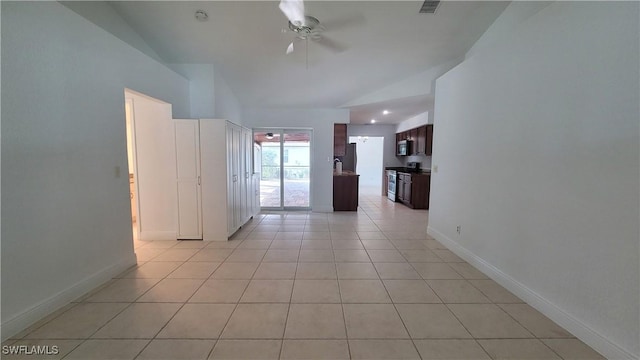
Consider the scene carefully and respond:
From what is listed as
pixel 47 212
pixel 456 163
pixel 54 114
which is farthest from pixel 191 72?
pixel 456 163

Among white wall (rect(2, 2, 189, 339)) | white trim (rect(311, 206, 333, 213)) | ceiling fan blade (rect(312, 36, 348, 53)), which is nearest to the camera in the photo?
white wall (rect(2, 2, 189, 339))

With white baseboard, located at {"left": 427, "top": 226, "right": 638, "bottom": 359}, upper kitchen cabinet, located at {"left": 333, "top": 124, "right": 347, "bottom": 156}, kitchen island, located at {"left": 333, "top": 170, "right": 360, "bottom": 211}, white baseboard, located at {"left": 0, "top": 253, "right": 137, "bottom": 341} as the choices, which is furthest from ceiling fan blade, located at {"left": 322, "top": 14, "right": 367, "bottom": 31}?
white baseboard, located at {"left": 0, "top": 253, "right": 137, "bottom": 341}

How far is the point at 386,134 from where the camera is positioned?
8.78m

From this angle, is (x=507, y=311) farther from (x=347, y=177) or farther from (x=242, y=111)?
(x=242, y=111)

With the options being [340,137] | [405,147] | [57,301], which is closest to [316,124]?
[340,137]

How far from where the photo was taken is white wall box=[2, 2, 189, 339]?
181 cm

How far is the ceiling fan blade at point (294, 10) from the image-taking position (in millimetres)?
2357

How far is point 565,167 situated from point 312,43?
325cm

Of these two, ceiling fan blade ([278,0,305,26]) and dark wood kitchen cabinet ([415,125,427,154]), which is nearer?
ceiling fan blade ([278,0,305,26])

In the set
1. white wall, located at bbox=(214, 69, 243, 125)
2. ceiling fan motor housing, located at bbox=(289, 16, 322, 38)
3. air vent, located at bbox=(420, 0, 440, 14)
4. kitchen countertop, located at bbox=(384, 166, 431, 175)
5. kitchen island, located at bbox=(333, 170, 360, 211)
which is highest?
air vent, located at bbox=(420, 0, 440, 14)

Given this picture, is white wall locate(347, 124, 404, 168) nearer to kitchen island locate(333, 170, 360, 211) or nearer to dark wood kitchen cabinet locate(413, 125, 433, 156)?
dark wood kitchen cabinet locate(413, 125, 433, 156)

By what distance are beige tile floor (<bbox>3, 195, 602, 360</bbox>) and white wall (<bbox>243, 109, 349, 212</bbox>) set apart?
278 centimetres

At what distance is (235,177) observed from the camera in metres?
4.29

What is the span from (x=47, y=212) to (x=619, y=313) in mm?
4310
